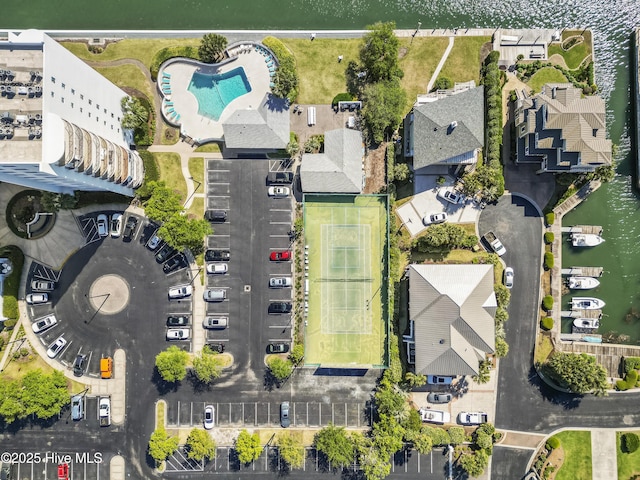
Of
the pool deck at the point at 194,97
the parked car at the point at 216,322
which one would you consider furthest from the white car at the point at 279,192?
the parked car at the point at 216,322

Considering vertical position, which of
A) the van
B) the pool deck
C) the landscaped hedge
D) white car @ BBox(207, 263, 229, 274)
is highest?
the landscaped hedge

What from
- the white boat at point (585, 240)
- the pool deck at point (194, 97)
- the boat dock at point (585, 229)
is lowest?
the white boat at point (585, 240)

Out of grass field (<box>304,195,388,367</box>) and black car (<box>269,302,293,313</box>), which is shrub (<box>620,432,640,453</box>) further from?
black car (<box>269,302,293,313</box>)

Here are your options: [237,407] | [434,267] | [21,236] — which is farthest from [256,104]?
[237,407]

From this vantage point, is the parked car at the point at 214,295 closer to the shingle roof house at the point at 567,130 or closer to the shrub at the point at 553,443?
the shingle roof house at the point at 567,130

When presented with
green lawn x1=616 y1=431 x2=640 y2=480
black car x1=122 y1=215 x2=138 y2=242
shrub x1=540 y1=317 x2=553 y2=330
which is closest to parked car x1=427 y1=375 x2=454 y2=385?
shrub x1=540 y1=317 x2=553 y2=330

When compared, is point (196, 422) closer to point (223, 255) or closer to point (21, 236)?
point (223, 255)
